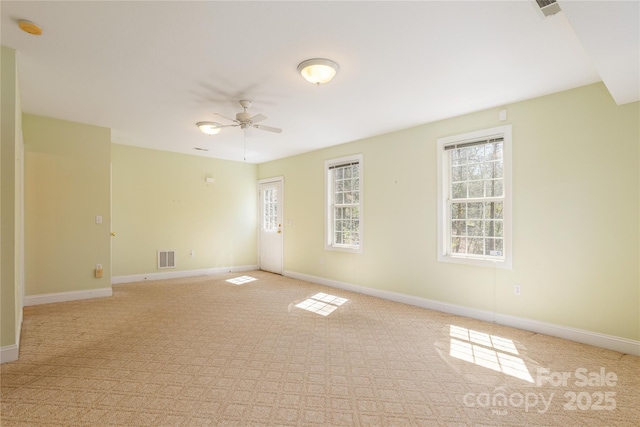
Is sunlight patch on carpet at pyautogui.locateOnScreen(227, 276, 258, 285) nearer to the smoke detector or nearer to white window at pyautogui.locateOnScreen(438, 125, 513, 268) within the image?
white window at pyautogui.locateOnScreen(438, 125, 513, 268)

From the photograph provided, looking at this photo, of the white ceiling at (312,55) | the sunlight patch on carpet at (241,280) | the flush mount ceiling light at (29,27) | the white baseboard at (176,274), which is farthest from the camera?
the sunlight patch on carpet at (241,280)

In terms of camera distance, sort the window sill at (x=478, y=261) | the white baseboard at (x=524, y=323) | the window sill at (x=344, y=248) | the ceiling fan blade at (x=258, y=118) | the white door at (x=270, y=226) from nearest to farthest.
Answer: the white baseboard at (x=524, y=323)
the ceiling fan blade at (x=258, y=118)
the window sill at (x=478, y=261)
the window sill at (x=344, y=248)
the white door at (x=270, y=226)

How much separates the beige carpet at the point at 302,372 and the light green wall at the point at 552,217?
0.42 meters

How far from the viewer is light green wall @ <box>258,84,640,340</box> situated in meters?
3.06

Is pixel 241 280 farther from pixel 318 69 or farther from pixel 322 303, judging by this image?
pixel 318 69

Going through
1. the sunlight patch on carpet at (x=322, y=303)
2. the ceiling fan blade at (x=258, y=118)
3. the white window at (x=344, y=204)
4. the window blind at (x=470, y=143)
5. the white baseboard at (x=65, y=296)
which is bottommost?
the sunlight patch on carpet at (x=322, y=303)

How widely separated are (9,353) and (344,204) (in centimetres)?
463

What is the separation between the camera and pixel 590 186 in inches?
127

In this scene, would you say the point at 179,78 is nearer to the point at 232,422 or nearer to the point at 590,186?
the point at 232,422

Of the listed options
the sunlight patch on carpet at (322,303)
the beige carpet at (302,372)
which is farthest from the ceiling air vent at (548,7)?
the sunlight patch on carpet at (322,303)

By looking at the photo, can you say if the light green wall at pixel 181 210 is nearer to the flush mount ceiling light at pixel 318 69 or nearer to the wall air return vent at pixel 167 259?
the wall air return vent at pixel 167 259

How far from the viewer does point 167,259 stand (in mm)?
6578

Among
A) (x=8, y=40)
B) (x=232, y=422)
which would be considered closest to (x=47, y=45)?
(x=8, y=40)

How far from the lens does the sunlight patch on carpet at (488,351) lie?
271cm
